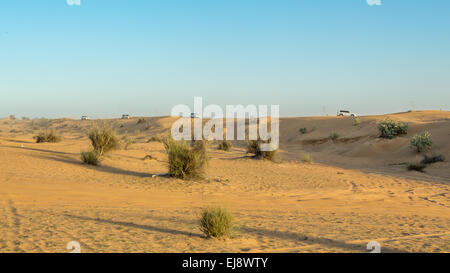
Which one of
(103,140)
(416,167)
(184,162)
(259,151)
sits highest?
(103,140)


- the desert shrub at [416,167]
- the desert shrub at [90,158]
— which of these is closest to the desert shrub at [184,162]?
the desert shrub at [90,158]

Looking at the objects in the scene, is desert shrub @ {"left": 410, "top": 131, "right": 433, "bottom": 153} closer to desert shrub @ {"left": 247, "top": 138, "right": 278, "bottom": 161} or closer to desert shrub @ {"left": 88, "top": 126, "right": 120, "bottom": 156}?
desert shrub @ {"left": 247, "top": 138, "right": 278, "bottom": 161}

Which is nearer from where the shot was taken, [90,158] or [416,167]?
[90,158]

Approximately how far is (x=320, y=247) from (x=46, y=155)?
15.2 meters

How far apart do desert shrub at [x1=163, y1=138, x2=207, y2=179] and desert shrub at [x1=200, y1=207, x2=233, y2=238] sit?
7014mm

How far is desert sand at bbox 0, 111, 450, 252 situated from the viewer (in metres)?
6.09

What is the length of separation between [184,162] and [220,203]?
4541 millimetres

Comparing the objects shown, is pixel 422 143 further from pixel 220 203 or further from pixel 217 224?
pixel 217 224

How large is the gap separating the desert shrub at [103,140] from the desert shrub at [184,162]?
5.00m

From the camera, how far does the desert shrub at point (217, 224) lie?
6293 millimetres

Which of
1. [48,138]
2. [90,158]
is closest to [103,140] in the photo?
[90,158]

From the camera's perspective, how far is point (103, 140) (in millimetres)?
17453

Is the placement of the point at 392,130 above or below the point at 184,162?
above

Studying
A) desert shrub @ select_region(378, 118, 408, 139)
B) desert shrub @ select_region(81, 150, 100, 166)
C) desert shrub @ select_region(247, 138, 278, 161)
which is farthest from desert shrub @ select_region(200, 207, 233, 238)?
desert shrub @ select_region(378, 118, 408, 139)
